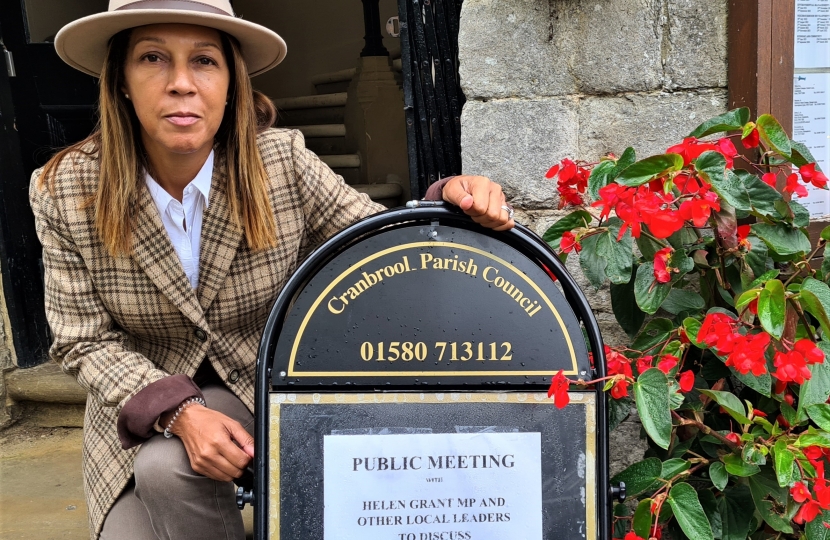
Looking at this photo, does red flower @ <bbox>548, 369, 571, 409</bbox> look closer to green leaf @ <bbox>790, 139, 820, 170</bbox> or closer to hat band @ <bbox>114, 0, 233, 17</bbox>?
green leaf @ <bbox>790, 139, 820, 170</bbox>

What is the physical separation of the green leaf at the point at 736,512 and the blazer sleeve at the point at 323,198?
3.42ft

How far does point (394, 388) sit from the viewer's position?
1.61m

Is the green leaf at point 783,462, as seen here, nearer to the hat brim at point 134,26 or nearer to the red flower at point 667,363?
the red flower at point 667,363

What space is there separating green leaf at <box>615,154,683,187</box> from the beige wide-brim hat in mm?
841

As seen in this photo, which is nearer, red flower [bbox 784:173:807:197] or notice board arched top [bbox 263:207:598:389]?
notice board arched top [bbox 263:207:598:389]

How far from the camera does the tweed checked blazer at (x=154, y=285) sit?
6.38 ft

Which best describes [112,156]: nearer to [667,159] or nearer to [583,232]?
[583,232]

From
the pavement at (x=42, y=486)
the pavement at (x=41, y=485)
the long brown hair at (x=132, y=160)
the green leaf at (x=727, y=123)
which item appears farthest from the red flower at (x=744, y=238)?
the pavement at (x=41, y=485)

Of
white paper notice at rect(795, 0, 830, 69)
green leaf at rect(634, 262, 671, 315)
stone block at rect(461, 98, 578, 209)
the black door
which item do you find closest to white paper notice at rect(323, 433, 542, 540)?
green leaf at rect(634, 262, 671, 315)

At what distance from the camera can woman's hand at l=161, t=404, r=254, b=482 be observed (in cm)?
169

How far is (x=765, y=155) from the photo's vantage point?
194 cm

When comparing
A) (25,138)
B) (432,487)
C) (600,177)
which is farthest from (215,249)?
(25,138)

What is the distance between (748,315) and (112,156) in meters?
1.48

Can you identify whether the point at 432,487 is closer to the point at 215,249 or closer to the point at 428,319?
the point at 428,319
